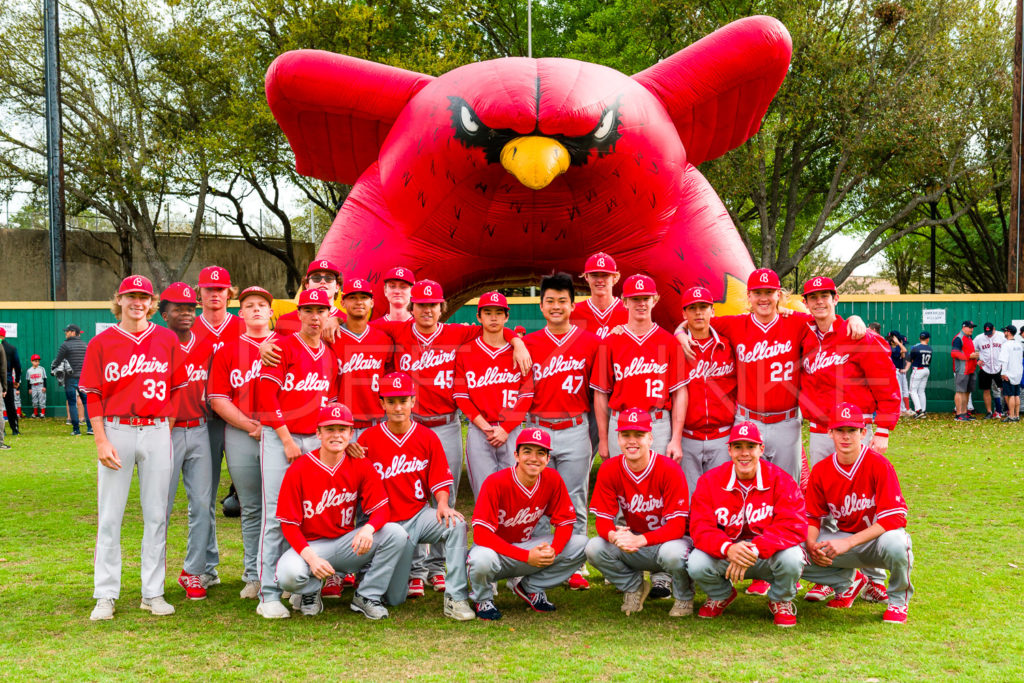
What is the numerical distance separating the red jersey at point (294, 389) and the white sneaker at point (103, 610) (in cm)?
114

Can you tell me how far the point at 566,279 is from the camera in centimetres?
493

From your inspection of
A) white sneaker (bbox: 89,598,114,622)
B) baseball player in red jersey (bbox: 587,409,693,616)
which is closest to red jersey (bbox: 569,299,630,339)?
baseball player in red jersey (bbox: 587,409,693,616)

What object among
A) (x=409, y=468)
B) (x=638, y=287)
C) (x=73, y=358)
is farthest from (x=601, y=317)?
(x=73, y=358)

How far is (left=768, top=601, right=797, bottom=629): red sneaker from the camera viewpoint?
3.94m

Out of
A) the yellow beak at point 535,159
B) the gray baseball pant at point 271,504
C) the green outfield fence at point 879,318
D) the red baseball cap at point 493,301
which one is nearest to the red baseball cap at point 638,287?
the red baseball cap at point 493,301

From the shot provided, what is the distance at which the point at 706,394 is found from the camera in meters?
4.69

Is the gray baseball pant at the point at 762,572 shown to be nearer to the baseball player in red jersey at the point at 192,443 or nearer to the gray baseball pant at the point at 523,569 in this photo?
the gray baseball pant at the point at 523,569

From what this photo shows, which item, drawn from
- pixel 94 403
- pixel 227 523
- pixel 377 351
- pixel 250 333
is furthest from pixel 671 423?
pixel 227 523

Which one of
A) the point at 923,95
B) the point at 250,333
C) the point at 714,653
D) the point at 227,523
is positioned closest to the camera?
the point at 714,653

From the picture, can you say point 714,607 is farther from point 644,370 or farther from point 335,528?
point 335,528

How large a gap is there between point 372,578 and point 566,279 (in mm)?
2016

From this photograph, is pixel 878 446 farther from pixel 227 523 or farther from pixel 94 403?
pixel 227 523

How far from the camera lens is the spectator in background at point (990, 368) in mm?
12938

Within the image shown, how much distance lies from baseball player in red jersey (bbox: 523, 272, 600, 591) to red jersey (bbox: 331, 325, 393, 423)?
88cm
